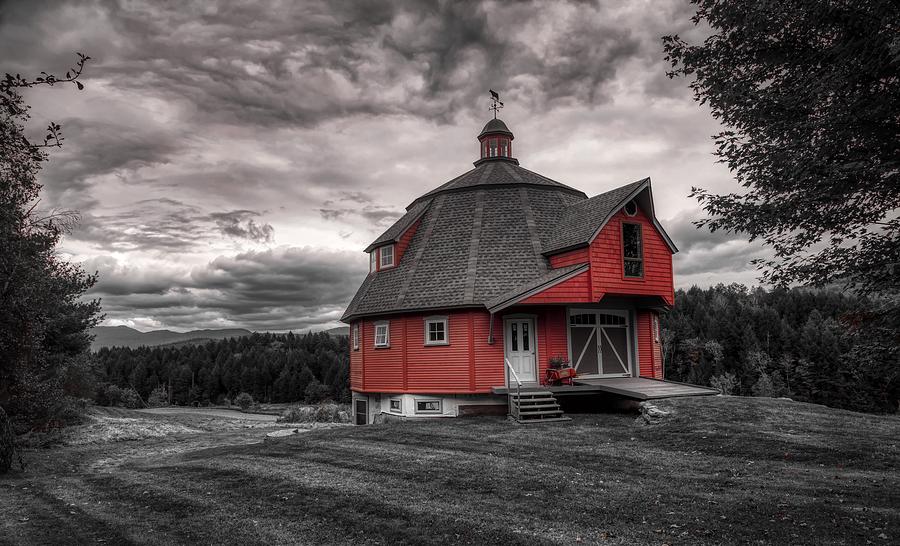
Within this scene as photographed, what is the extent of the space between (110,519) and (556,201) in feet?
64.3

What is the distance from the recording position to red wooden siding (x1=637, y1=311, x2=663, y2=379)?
846 inches

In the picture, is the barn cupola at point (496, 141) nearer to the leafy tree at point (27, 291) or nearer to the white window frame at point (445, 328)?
the white window frame at point (445, 328)

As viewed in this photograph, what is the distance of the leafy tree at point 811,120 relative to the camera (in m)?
7.60

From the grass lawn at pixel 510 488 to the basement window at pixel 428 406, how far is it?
465 centimetres

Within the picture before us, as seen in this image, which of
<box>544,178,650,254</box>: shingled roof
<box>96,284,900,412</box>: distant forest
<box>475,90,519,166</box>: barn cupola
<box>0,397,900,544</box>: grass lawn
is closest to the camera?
<box>0,397,900,544</box>: grass lawn

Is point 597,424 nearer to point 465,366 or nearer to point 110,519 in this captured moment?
point 465,366

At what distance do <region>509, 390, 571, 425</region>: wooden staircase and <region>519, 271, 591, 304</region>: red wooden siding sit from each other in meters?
2.99

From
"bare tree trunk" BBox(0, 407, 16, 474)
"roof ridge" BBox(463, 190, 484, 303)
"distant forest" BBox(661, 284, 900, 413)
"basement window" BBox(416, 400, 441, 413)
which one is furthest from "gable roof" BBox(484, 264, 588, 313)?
"distant forest" BBox(661, 284, 900, 413)

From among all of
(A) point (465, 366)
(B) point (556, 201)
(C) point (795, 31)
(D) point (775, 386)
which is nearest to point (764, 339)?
(D) point (775, 386)

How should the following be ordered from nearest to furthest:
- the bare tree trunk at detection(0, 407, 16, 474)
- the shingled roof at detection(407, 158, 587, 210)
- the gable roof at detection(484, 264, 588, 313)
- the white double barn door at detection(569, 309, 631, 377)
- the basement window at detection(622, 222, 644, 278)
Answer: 1. the bare tree trunk at detection(0, 407, 16, 474)
2. the gable roof at detection(484, 264, 588, 313)
3. the basement window at detection(622, 222, 644, 278)
4. the white double barn door at detection(569, 309, 631, 377)
5. the shingled roof at detection(407, 158, 587, 210)

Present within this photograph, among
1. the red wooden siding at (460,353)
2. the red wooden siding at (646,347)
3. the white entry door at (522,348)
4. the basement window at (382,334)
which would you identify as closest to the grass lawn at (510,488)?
the red wooden siding at (460,353)

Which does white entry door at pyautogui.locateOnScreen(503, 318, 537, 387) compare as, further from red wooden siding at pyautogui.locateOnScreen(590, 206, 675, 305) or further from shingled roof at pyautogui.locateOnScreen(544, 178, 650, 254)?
shingled roof at pyautogui.locateOnScreen(544, 178, 650, 254)

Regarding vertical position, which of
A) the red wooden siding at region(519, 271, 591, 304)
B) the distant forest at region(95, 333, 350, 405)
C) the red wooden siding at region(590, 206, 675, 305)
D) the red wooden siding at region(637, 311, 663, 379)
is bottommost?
the distant forest at region(95, 333, 350, 405)

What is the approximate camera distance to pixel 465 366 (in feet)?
62.1
